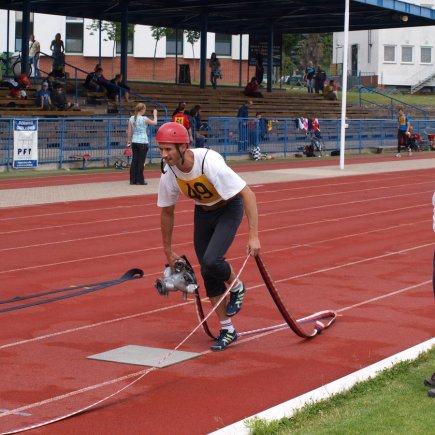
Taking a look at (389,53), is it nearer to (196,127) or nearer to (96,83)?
(96,83)

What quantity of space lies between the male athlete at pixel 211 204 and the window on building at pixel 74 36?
230ft

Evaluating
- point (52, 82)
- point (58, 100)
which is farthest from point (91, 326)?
point (52, 82)

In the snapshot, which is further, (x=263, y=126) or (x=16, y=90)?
(x=263, y=126)

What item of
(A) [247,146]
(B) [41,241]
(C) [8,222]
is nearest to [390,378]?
(B) [41,241]

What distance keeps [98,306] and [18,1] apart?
30.9 meters

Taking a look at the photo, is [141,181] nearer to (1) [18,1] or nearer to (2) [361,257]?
(2) [361,257]

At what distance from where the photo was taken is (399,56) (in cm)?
8056

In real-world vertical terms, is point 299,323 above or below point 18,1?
below

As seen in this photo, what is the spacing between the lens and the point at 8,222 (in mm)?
17469

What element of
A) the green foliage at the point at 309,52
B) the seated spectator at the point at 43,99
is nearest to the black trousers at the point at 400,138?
the seated spectator at the point at 43,99

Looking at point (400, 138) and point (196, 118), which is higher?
point (196, 118)

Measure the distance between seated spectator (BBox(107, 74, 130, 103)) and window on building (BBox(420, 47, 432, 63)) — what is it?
47370mm

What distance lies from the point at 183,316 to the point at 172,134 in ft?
8.11

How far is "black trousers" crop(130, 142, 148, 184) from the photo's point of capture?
75.0ft
